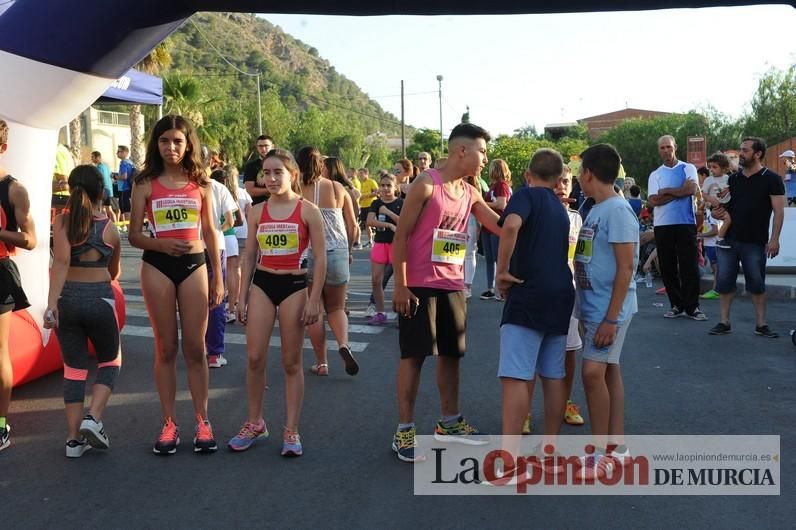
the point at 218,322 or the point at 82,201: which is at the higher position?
the point at 82,201

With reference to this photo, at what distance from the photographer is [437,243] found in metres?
4.55

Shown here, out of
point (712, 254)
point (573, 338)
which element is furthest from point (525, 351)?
point (712, 254)

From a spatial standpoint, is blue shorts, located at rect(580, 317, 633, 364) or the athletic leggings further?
the athletic leggings

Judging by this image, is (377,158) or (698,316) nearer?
(698,316)

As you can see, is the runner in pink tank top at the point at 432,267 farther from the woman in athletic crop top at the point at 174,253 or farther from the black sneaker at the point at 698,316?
the black sneaker at the point at 698,316

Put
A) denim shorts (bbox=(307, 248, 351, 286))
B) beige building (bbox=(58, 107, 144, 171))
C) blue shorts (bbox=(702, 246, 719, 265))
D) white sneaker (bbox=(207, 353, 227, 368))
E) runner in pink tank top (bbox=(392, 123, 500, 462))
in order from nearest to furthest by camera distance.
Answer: runner in pink tank top (bbox=(392, 123, 500, 462)) → denim shorts (bbox=(307, 248, 351, 286)) → white sneaker (bbox=(207, 353, 227, 368)) → blue shorts (bbox=(702, 246, 719, 265)) → beige building (bbox=(58, 107, 144, 171))

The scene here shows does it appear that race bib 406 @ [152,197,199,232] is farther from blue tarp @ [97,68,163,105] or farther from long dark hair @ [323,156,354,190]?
blue tarp @ [97,68,163,105]

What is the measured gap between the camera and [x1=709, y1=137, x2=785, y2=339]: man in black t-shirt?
7977 mm

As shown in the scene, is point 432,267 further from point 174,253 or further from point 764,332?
point 764,332

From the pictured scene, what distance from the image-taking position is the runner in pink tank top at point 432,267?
4.52m

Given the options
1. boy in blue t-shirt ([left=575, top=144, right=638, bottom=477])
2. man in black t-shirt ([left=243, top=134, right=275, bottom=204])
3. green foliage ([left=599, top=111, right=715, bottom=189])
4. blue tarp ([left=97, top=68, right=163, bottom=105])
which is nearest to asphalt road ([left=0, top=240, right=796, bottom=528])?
boy in blue t-shirt ([left=575, top=144, right=638, bottom=477])

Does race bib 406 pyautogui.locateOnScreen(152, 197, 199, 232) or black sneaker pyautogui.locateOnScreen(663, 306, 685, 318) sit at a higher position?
race bib 406 pyautogui.locateOnScreen(152, 197, 199, 232)

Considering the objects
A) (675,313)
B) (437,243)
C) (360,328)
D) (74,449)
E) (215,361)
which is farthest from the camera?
(675,313)

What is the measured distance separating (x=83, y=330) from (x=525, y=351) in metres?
2.58
